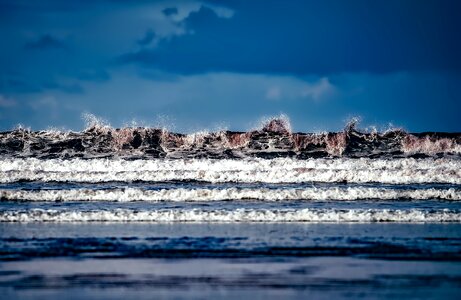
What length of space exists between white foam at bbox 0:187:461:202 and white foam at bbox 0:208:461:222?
12.7ft

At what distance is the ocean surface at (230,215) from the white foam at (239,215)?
4 cm

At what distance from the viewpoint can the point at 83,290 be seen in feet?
32.6

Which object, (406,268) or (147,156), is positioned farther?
(147,156)

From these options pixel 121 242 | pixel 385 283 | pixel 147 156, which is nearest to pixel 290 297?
pixel 385 283

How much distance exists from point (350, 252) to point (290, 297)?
352cm

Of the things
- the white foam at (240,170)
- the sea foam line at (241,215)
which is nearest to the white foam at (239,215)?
the sea foam line at (241,215)

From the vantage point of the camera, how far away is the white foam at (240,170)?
26203mm

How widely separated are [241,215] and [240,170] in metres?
9.36

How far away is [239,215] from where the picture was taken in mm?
17656

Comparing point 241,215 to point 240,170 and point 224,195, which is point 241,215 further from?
point 240,170

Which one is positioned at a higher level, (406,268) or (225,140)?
(225,140)

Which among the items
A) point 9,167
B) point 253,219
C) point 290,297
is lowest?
point 290,297

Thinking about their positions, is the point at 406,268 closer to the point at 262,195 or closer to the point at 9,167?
the point at 262,195

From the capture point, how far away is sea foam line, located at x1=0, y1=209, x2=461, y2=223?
17.5 metres
